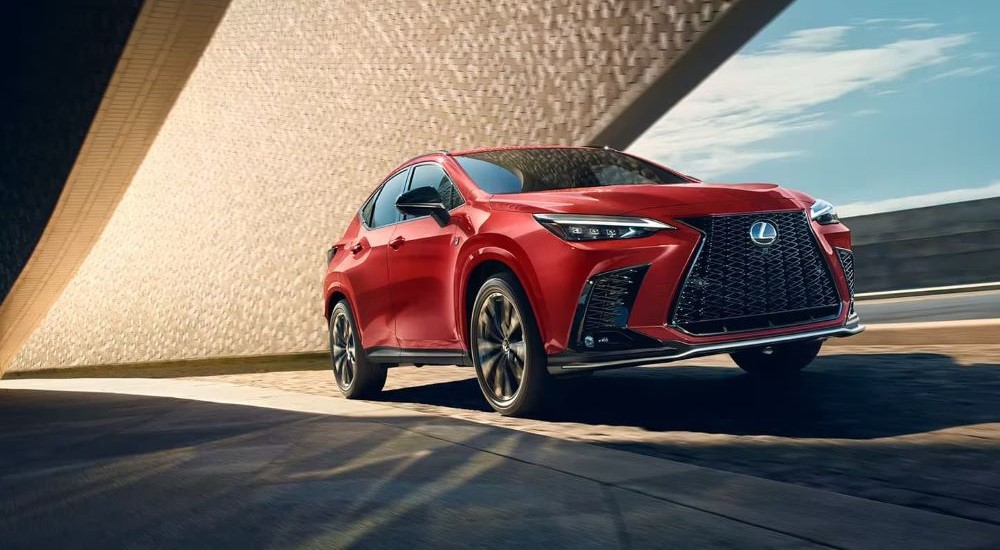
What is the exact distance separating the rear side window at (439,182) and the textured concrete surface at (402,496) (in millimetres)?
1394

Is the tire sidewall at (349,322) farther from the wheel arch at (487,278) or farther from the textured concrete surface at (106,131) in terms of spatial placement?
the textured concrete surface at (106,131)

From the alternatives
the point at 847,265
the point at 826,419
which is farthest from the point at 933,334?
the point at 826,419

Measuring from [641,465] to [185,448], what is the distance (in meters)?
2.81

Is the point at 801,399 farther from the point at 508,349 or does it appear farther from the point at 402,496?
the point at 402,496

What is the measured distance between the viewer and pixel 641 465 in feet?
17.0

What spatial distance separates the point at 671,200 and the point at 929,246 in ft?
58.6

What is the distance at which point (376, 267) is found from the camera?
28.8 ft

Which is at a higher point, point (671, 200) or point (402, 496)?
point (671, 200)

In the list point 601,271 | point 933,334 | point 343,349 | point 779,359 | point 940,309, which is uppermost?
point 601,271

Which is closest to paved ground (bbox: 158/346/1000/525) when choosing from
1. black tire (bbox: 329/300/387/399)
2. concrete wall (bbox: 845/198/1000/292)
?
black tire (bbox: 329/300/387/399)

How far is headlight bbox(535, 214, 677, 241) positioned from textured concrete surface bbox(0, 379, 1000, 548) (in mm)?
1078

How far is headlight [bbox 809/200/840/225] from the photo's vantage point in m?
6.86

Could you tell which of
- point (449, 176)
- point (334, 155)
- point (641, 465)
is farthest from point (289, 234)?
point (641, 465)

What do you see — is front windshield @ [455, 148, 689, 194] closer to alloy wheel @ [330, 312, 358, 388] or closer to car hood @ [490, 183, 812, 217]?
car hood @ [490, 183, 812, 217]
